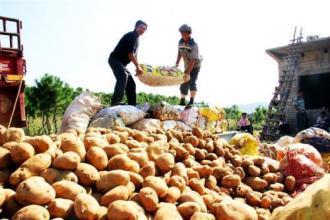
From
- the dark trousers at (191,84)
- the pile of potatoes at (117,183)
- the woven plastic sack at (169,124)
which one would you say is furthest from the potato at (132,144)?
the dark trousers at (191,84)

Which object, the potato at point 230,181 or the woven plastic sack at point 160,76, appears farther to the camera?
the woven plastic sack at point 160,76

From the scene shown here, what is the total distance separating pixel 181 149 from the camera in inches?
139

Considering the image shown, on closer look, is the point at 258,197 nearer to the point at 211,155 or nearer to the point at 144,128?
the point at 211,155

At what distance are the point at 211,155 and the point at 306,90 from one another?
1211 cm

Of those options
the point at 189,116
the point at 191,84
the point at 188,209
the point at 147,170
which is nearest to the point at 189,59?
the point at 191,84

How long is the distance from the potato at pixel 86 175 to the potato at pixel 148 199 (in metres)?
0.37

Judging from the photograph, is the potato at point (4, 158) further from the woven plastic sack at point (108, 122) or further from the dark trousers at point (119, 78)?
the dark trousers at point (119, 78)

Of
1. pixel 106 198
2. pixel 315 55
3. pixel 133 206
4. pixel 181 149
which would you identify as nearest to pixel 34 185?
pixel 106 198

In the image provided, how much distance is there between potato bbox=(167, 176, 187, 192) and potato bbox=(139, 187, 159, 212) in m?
0.38

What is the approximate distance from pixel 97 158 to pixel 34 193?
0.63 metres

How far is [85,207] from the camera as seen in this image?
2.23 meters

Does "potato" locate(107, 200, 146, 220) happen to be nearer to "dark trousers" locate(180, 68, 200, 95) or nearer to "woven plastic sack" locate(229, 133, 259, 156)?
"woven plastic sack" locate(229, 133, 259, 156)

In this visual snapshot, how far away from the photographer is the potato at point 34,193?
7.38 feet

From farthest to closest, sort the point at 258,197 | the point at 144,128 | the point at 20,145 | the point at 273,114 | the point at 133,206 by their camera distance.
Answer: the point at 273,114, the point at 144,128, the point at 258,197, the point at 20,145, the point at 133,206
